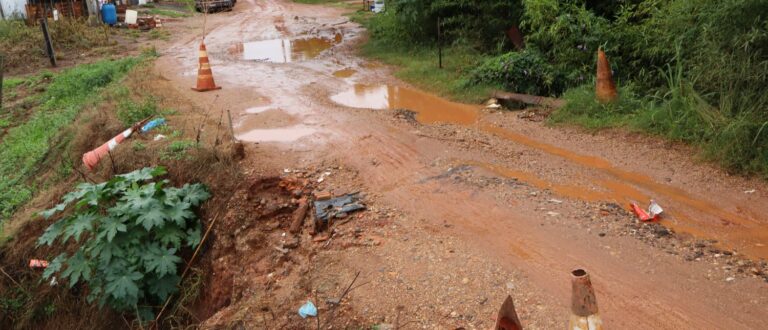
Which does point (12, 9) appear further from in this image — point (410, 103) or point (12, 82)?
point (410, 103)

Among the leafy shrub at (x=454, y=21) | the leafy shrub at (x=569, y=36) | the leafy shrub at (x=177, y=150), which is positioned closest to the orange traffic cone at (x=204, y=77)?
the leafy shrub at (x=177, y=150)

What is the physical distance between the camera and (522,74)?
955 centimetres

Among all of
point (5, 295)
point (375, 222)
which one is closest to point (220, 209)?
point (375, 222)

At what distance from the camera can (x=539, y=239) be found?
486 cm

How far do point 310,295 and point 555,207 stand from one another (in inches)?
94.7

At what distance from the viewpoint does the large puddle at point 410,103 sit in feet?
28.3

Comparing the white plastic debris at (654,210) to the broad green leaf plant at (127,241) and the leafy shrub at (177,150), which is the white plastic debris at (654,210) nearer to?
the broad green leaf plant at (127,241)

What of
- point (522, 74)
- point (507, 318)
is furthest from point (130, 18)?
point (507, 318)

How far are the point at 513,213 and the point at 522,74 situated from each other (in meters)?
4.74

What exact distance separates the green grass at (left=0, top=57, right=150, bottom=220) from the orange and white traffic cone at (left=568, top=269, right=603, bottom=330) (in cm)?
791

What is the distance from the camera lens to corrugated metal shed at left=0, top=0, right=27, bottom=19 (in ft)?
69.5

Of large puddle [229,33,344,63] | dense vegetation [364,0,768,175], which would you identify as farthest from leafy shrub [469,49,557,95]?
large puddle [229,33,344,63]

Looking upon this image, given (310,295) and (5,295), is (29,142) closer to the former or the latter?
(5,295)

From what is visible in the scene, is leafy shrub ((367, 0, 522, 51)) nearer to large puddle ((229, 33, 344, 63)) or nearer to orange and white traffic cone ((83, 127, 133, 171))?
large puddle ((229, 33, 344, 63))
